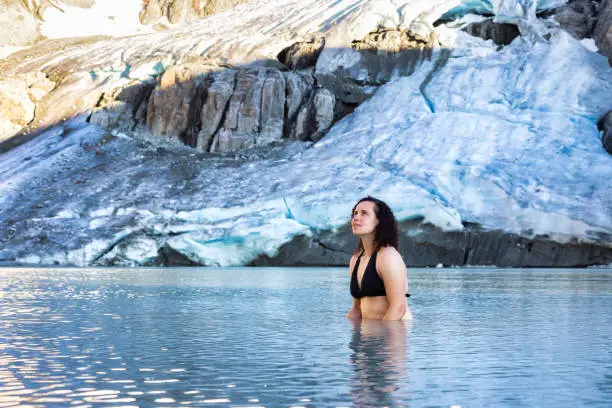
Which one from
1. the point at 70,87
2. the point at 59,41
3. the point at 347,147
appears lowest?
the point at 347,147

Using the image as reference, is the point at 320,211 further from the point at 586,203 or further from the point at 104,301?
the point at 104,301

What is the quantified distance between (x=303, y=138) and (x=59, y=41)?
20.5m

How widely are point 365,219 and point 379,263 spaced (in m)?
0.27

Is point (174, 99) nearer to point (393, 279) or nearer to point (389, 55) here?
point (389, 55)

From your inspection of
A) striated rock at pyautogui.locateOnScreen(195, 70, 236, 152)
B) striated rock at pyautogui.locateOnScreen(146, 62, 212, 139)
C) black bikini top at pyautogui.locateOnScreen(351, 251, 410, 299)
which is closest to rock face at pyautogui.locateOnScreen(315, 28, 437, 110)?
striated rock at pyautogui.locateOnScreen(195, 70, 236, 152)

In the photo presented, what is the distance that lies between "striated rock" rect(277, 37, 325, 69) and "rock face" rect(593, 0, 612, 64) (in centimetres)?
883

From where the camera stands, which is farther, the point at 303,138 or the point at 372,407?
the point at 303,138

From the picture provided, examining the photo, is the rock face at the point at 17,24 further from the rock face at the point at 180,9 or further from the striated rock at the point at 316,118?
the striated rock at the point at 316,118

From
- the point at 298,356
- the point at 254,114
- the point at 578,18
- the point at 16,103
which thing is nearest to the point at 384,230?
the point at 298,356

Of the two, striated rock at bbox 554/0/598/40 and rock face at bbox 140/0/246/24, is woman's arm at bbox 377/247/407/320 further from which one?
rock face at bbox 140/0/246/24

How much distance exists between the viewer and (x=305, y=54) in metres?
29.6

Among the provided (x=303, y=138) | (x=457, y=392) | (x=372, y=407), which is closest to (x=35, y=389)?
(x=372, y=407)

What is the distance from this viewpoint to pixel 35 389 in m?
2.95

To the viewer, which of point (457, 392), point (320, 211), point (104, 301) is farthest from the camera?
point (320, 211)
